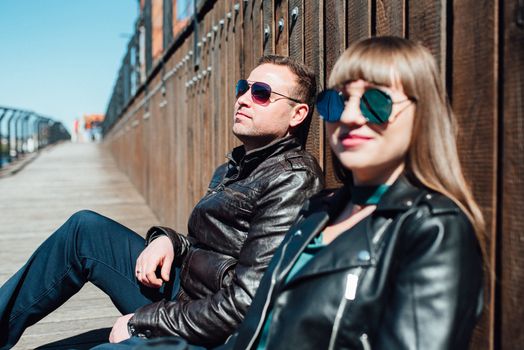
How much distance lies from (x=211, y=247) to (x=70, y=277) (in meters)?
0.69

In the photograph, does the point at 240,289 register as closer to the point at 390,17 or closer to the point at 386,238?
the point at 386,238

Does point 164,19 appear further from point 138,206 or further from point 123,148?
point 123,148

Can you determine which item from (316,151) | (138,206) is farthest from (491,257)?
(138,206)

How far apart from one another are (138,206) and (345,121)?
25.2 ft

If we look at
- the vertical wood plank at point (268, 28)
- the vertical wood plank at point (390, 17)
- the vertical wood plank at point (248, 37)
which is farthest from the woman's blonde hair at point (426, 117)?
the vertical wood plank at point (248, 37)

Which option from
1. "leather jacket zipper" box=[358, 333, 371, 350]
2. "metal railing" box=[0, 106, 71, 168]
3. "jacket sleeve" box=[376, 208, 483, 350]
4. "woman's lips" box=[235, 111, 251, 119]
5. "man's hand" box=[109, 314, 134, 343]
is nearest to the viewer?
"jacket sleeve" box=[376, 208, 483, 350]

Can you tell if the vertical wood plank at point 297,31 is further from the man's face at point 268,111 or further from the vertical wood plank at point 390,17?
the vertical wood plank at point 390,17

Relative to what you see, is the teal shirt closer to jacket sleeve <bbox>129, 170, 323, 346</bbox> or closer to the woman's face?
the woman's face

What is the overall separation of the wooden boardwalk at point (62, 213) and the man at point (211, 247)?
0.79 meters

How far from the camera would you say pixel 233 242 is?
238 centimetres

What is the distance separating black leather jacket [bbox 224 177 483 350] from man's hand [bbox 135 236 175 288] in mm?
965

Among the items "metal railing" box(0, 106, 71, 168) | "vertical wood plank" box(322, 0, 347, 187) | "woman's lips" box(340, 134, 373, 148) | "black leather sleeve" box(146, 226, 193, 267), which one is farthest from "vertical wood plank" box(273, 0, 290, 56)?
"metal railing" box(0, 106, 71, 168)

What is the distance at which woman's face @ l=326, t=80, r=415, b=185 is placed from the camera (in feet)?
5.14

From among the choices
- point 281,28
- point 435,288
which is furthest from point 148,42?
point 435,288
